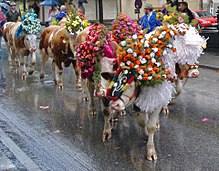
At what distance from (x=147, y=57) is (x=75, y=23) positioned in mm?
5031

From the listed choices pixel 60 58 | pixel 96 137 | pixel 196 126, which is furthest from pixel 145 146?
pixel 60 58

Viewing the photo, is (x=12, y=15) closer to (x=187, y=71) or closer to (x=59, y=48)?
(x=59, y=48)

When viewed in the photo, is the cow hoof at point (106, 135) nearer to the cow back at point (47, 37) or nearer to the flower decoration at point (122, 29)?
the flower decoration at point (122, 29)

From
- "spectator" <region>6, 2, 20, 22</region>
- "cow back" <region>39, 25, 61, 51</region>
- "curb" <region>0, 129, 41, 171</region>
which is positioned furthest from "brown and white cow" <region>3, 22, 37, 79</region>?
"curb" <region>0, 129, 41, 171</region>

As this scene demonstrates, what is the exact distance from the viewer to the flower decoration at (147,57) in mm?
6562

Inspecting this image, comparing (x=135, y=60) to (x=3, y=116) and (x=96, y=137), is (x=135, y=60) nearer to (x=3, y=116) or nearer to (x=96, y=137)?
(x=96, y=137)

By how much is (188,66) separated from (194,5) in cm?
3712

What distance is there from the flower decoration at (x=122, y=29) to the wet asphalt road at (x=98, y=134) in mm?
1765

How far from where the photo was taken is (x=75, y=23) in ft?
37.1

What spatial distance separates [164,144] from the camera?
7895 mm

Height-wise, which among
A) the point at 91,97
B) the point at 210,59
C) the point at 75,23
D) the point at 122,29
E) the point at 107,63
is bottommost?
the point at 91,97

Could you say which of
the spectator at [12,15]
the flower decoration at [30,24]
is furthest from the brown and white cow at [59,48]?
the spectator at [12,15]

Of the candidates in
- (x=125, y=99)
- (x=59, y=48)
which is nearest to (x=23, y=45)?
(x=59, y=48)

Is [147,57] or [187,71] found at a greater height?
[147,57]
